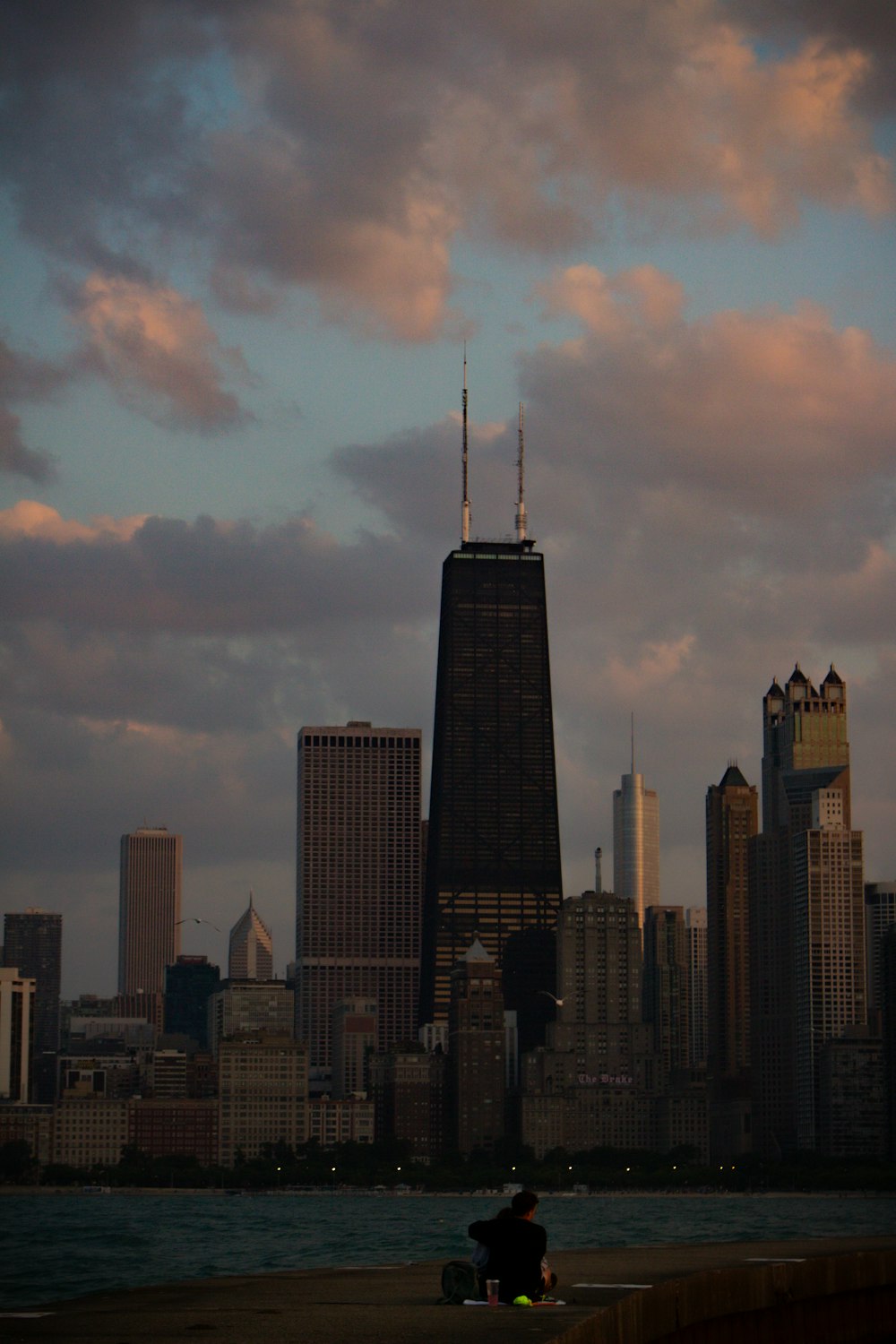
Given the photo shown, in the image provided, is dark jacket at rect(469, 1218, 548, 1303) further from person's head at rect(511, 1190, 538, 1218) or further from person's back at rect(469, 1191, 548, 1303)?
person's head at rect(511, 1190, 538, 1218)

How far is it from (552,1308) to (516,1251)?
105cm

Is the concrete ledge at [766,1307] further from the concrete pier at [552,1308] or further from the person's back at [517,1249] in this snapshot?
the person's back at [517,1249]

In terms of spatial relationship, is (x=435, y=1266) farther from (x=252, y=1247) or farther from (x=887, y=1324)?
(x=252, y=1247)

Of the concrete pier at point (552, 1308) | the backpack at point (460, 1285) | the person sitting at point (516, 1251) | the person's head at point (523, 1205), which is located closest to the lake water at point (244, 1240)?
the concrete pier at point (552, 1308)

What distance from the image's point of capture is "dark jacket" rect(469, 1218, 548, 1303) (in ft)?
105

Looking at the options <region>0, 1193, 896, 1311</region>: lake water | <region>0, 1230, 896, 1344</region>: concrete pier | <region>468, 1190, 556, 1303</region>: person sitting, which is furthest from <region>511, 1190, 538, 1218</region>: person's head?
<region>0, 1193, 896, 1311</region>: lake water

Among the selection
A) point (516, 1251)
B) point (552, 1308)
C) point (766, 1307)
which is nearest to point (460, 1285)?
point (516, 1251)

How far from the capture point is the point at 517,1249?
31.9m

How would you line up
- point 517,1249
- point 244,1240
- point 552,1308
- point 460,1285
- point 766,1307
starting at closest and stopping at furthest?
point 552,1308 < point 517,1249 < point 460,1285 < point 766,1307 < point 244,1240

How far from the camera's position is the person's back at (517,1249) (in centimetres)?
3189

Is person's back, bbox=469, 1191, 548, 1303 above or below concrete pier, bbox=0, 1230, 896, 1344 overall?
above

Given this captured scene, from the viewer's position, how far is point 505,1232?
31.9 meters

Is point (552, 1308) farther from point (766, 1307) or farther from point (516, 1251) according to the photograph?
point (766, 1307)

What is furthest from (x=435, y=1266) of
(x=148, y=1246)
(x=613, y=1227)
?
(x=613, y=1227)
